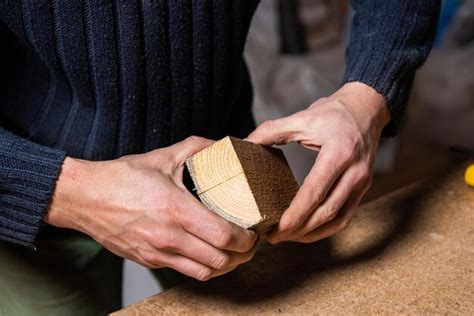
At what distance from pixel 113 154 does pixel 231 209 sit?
0.77ft

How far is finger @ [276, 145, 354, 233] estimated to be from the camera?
67 centimetres

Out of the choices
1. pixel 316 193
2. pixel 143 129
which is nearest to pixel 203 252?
pixel 316 193

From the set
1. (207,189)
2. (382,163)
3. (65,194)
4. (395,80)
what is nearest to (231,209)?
(207,189)

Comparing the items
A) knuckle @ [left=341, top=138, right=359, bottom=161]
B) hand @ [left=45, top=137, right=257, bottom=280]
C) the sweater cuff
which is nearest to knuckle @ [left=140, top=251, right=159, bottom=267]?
hand @ [left=45, top=137, right=257, bottom=280]

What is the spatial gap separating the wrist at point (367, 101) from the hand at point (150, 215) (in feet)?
0.70

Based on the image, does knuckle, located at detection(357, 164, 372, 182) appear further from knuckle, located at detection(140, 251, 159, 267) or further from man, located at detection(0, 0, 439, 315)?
knuckle, located at detection(140, 251, 159, 267)

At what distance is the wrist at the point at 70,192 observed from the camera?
0.65 m

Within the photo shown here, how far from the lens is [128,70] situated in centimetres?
77

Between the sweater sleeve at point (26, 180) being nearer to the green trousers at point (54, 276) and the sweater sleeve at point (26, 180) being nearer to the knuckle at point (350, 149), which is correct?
the green trousers at point (54, 276)

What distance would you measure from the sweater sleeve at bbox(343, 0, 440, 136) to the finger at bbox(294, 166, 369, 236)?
0.13 metres

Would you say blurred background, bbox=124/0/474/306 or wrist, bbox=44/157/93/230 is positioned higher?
wrist, bbox=44/157/93/230

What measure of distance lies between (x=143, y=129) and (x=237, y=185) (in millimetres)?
211

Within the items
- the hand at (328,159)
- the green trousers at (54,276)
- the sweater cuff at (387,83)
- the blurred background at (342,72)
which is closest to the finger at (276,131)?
the hand at (328,159)

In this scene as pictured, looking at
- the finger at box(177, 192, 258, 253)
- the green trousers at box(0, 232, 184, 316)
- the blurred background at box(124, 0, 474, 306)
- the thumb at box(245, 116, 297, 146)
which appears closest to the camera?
the finger at box(177, 192, 258, 253)
